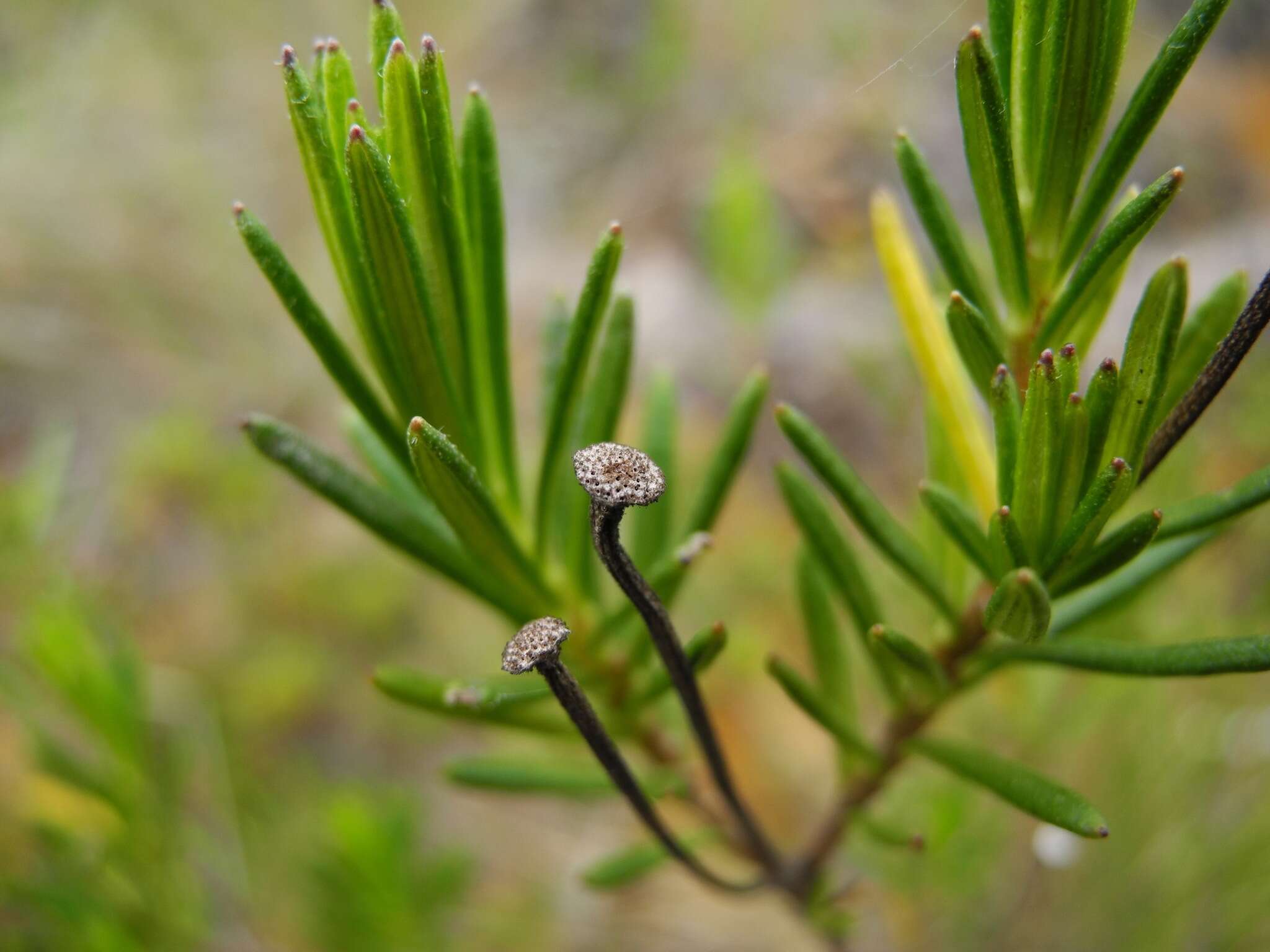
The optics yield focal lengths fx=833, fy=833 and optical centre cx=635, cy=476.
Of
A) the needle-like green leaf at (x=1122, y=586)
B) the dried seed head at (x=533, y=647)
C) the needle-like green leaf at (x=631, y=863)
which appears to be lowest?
the needle-like green leaf at (x=631, y=863)

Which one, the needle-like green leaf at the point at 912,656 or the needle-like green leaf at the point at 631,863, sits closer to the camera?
the needle-like green leaf at the point at 912,656

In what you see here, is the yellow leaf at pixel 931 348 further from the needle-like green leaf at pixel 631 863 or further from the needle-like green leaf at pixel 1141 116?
the needle-like green leaf at pixel 631 863

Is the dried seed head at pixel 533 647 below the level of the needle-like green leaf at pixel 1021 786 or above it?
above

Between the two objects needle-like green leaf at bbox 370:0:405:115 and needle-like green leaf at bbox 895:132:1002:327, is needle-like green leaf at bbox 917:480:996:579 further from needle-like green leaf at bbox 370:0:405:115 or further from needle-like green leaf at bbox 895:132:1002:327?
needle-like green leaf at bbox 370:0:405:115

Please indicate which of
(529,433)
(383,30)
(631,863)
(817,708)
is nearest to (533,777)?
(631,863)

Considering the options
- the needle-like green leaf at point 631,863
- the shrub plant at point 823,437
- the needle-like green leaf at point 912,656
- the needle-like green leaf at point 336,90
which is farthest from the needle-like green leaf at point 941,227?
the needle-like green leaf at point 631,863

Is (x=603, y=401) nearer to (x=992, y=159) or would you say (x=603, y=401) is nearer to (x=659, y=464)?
(x=659, y=464)

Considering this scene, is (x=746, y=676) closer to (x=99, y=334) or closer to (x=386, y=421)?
(x=386, y=421)
